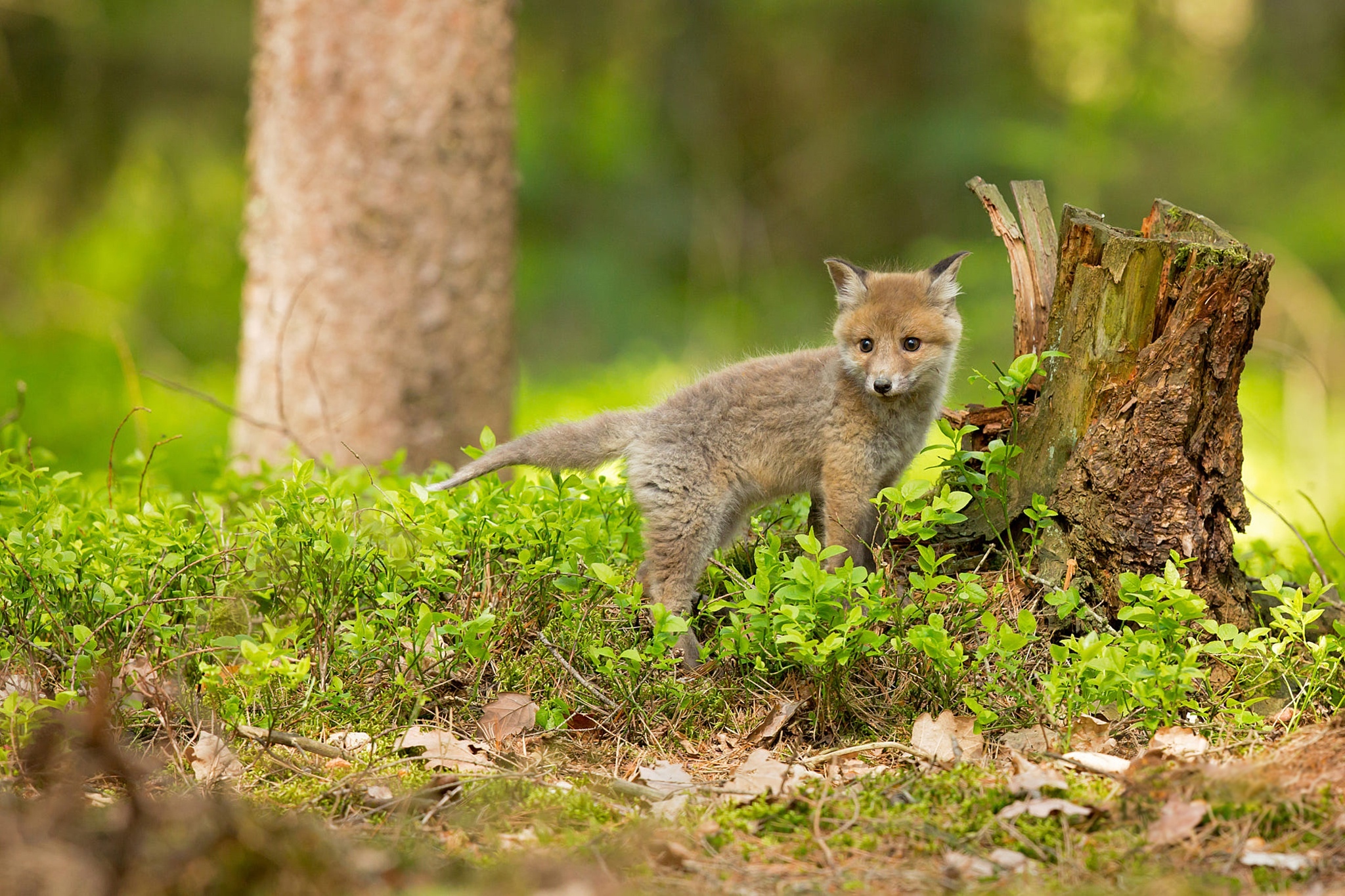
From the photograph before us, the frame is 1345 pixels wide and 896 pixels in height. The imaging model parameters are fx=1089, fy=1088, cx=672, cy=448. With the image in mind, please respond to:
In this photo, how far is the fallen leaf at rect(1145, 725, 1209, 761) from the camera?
3139mm

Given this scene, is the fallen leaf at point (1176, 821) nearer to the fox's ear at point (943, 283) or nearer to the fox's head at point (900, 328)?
the fox's head at point (900, 328)

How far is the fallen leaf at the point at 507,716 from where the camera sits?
3445 millimetres

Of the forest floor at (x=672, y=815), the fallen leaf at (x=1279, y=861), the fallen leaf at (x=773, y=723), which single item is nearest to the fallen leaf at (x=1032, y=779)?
the forest floor at (x=672, y=815)

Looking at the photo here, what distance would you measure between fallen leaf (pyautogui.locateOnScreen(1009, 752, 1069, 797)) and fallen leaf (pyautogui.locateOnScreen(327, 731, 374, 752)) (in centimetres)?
184

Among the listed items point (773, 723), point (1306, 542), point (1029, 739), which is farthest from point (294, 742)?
point (1306, 542)

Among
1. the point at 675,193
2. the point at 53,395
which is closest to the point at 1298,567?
the point at 53,395

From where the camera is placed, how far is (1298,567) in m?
4.88

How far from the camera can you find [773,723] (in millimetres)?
3486

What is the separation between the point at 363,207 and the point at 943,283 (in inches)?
148

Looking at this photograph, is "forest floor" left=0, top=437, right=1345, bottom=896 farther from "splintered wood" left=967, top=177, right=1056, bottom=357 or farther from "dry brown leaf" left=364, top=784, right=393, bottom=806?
"splintered wood" left=967, top=177, right=1056, bottom=357

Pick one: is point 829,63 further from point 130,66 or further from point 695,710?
point 695,710

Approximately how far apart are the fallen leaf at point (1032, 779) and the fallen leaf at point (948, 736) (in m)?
0.18

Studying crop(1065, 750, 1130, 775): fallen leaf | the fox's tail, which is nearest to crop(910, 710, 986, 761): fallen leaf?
crop(1065, 750, 1130, 775): fallen leaf

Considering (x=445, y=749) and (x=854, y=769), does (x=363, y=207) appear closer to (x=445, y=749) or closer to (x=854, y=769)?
(x=445, y=749)
